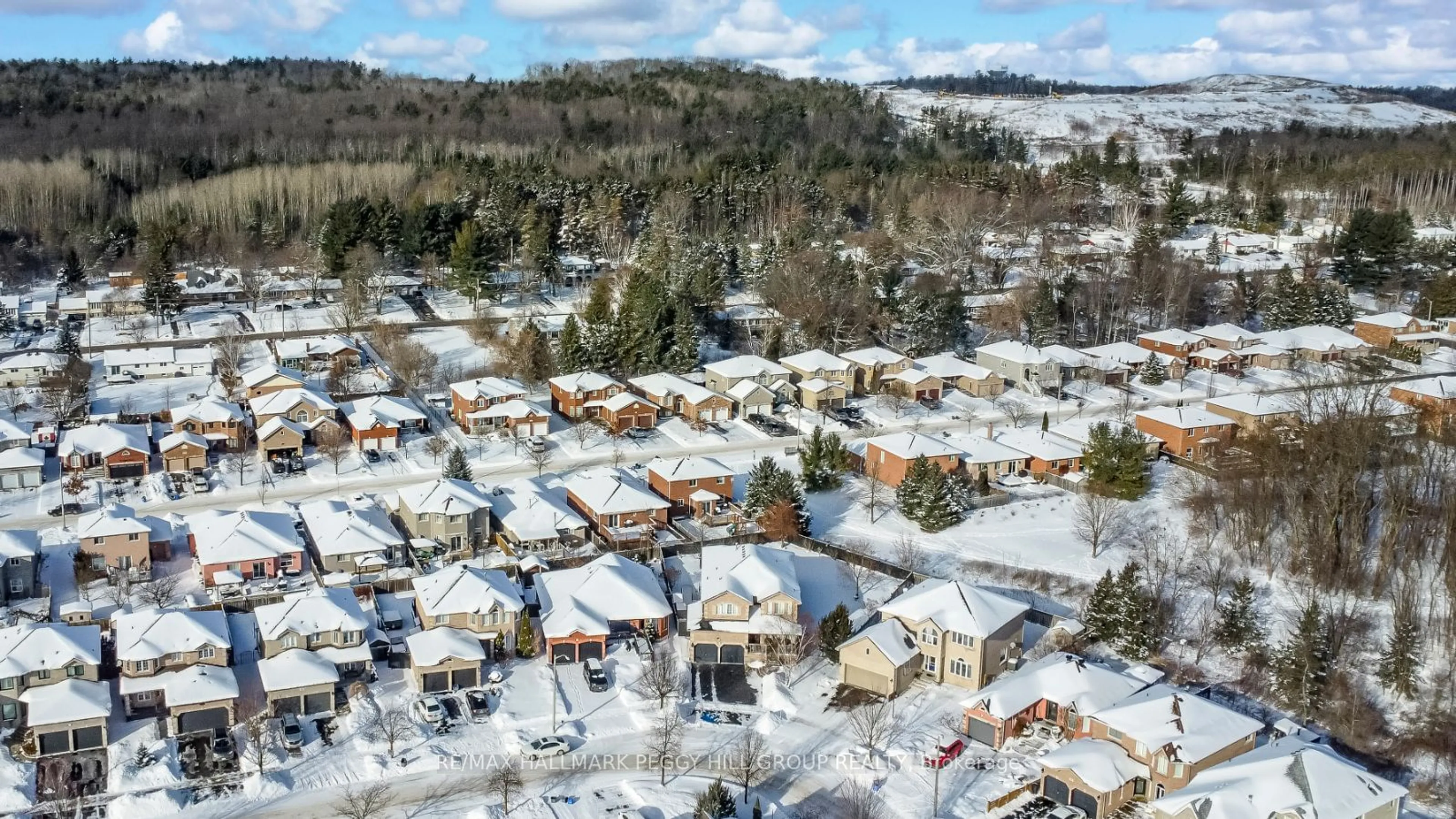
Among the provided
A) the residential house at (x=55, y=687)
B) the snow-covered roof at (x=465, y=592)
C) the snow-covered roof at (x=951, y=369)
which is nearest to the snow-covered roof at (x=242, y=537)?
the snow-covered roof at (x=465, y=592)

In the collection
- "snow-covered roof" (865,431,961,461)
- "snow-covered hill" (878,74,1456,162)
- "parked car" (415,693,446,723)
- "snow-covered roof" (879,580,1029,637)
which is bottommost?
"parked car" (415,693,446,723)

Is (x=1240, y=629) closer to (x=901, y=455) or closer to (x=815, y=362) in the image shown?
(x=901, y=455)

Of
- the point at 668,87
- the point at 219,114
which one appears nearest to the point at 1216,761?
the point at 219,114

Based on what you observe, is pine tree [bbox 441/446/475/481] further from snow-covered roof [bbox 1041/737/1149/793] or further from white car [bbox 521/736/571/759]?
snow-covered roof [bbox 1041/737/1149/793]

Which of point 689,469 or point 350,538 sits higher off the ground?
point 689,469

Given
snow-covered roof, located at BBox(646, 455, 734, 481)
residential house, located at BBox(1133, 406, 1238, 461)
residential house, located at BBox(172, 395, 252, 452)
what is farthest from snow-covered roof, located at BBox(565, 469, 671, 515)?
residential house, located at BBox(1133, 406, 1238, 461)

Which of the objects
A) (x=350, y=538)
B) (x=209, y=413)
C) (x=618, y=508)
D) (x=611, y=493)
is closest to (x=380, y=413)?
(x=209, y=413)
